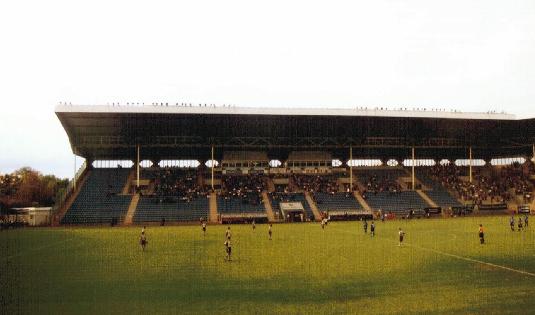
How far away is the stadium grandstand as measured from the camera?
6291 cm

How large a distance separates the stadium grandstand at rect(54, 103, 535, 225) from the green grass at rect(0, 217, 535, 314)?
3047 centimetres

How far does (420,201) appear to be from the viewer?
226 feet

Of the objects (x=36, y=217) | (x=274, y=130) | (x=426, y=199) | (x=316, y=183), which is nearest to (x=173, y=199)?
(x=274, y=130)

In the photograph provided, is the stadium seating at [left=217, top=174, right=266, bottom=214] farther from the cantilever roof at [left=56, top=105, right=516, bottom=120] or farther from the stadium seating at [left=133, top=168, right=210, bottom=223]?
the cantilever roof at [left=56, top=105, right=516, bottom=120]

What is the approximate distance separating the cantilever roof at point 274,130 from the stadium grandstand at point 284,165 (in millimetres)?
151

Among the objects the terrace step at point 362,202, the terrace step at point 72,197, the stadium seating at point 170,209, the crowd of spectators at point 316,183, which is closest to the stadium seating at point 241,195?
the stadium seating at point 170,209

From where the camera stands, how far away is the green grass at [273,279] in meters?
15.1

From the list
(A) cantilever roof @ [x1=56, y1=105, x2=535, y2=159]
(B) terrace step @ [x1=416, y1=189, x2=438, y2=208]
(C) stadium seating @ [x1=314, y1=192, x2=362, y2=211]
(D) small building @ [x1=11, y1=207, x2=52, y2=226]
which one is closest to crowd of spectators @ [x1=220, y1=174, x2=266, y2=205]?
(A) cantilever roof @ [x1=56, y1=105, x2=535, y2=159]

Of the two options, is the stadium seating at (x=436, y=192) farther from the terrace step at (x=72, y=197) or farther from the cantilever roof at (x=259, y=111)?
the terrace step at (x=72, y=197)

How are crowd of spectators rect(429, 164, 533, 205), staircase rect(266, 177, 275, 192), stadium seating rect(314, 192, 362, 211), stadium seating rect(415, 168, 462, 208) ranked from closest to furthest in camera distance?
stadium seating rect(314, 192, 362, 211) < stadium seating rect(415, 168, 462, 208) < crowd of spectators rect(429, 164, 533, 205) < staircase rect(266, 177, 275, 192)

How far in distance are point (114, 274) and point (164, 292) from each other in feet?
16.4

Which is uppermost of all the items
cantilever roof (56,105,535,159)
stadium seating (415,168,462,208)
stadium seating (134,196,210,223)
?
cantilever roof (56,105,535,159)

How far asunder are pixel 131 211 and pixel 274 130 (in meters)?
22.8

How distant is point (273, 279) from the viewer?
1984 cm
